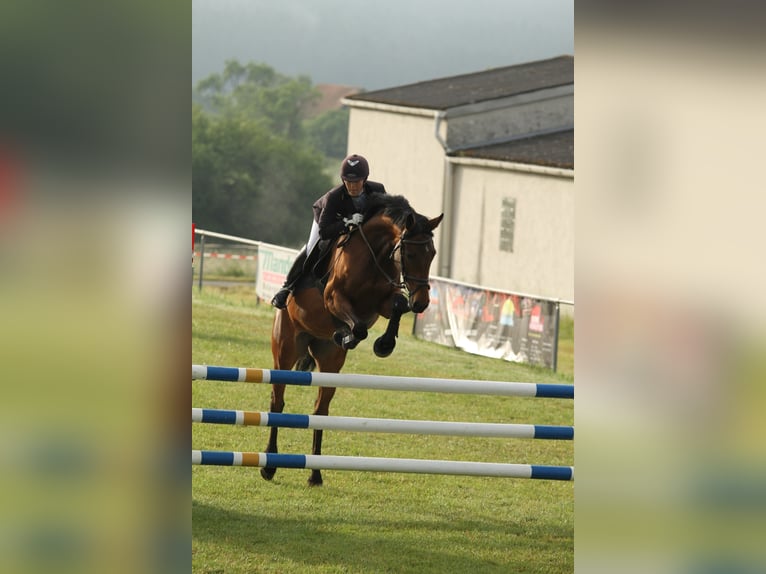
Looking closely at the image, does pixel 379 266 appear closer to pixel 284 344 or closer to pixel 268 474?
pixel 284 344

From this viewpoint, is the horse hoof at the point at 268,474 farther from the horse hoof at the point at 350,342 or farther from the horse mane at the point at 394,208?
the horse mane at the point at 394,208

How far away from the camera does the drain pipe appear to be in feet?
70.2

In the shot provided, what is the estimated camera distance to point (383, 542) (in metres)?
5.94

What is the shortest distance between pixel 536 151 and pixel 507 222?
1.44 m

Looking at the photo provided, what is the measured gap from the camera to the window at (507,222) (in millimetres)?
20469

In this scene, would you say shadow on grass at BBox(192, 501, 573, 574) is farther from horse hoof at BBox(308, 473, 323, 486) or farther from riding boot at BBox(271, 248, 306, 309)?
riding boot at BBox(271, 248, 306, 309)

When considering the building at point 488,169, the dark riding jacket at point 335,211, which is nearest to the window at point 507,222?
the building at point 488,169

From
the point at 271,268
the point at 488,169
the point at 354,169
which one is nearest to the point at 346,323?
the point at 354,169

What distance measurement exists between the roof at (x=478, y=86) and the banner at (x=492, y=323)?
7.39 metres
